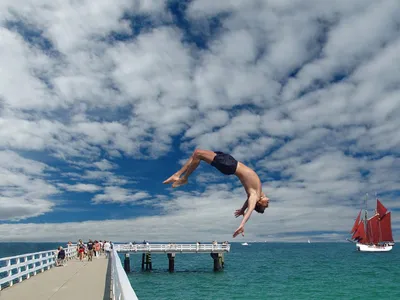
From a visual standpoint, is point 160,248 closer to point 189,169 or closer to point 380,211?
point 189,169

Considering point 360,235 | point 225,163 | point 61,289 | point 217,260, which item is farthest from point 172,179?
point 360,235

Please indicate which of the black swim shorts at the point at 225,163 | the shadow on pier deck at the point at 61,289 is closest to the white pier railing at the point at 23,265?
the shadow on pier deck at the point at 61,289

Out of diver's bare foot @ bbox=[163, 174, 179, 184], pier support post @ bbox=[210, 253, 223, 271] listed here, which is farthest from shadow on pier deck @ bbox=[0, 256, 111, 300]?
pier support post @ bbox=[210, 253, 223, 271]

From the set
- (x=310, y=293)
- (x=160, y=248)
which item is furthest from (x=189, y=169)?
Answer: (x=160, y=248)

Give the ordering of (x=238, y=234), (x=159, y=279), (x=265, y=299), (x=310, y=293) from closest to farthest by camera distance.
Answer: (x=238, y=234) → (x=265, y=299) → (x=310, y=293) → (x=159, y=279)

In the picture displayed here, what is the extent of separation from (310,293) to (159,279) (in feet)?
65.8

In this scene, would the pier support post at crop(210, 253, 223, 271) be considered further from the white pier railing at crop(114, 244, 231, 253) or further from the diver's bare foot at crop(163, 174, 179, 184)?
the diver's bare foot at crop(163, 174, 179, 184)

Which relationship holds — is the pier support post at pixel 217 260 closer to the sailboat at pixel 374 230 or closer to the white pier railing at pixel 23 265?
the white pier railing at pixel 23 265

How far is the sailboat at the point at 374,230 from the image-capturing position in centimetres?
12320

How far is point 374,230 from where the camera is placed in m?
130

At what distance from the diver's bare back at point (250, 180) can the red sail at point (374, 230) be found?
446ft

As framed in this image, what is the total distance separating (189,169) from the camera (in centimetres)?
639

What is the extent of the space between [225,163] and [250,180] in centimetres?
49

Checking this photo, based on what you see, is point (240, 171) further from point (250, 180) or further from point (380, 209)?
point (380, 209)
